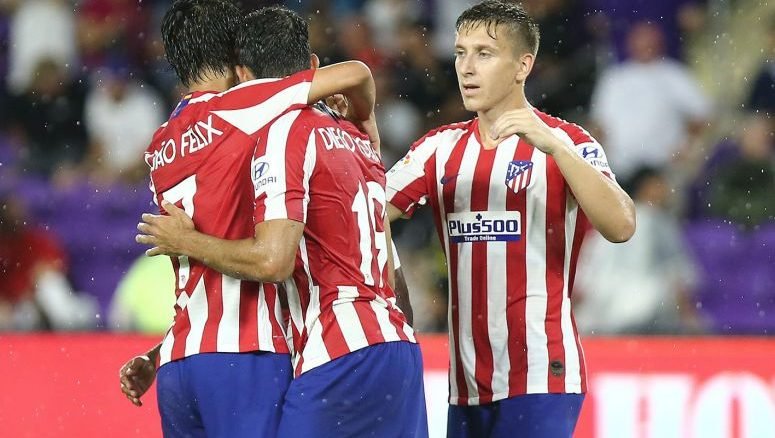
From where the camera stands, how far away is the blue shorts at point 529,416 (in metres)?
4.01

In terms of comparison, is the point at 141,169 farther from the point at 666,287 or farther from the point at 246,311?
the point at 246,311

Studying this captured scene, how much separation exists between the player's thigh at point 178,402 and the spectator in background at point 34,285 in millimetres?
4829

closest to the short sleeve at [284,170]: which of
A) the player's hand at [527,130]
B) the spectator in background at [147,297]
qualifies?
the player's hand at [527,130]

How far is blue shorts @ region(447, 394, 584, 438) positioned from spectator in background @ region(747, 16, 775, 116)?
16.8 feet

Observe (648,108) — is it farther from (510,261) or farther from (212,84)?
(212,84)

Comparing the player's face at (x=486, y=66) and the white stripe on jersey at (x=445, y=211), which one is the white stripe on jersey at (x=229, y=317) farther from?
the player's face at (x=486, y=66)

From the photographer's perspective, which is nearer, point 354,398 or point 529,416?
point 354,398

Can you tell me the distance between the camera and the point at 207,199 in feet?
11.9

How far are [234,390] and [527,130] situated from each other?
3.65 ft

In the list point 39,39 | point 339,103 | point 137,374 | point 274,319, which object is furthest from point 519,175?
point 39,39

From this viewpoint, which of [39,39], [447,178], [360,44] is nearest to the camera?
[447,178]

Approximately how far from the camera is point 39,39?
1012cm

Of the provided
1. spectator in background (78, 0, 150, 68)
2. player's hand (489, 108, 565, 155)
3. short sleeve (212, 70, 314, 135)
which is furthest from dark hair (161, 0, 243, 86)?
spectator in background (78, 0, 150, 68)

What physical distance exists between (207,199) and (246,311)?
13.1 inches
